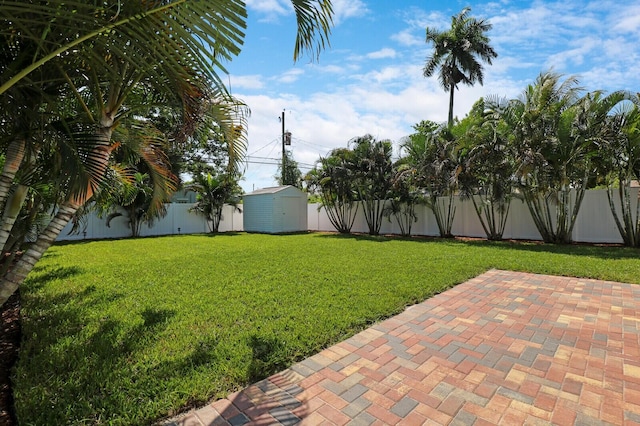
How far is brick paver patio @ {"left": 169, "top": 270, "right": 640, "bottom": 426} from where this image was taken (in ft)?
7.27

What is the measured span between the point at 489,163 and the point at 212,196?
13607 millimetres

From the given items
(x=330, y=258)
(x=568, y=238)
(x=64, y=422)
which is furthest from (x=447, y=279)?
(x=568, y=238)

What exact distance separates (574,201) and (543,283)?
716cm

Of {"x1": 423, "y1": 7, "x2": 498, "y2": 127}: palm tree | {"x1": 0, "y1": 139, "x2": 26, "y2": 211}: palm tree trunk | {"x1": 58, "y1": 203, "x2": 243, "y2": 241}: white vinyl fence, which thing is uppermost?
{"x1": 423, "y1": 7, "x2": 498, "y2": 127}: palm tree

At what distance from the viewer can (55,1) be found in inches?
56.6

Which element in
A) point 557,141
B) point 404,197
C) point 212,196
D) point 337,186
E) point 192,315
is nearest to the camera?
point 192,315

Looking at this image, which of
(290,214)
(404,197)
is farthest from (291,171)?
(404,197)

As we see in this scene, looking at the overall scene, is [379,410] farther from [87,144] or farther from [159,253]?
[159,253]

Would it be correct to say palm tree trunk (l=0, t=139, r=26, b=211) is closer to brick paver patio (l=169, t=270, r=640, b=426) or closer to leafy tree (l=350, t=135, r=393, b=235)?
brick paver patio (l=169, t=270, r=640, b=426)

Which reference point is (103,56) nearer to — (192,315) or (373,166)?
(192,315)

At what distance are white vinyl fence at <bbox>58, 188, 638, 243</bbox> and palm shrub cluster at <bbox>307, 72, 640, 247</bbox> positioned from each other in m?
0.42

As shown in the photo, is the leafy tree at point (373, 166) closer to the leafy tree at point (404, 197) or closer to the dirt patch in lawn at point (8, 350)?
the leafy tree at point (404, 197)

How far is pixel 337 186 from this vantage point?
645 inches

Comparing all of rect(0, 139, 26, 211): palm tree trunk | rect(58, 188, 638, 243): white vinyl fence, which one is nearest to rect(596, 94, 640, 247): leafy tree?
rect(58, 188, 638, 243): white vinyl fence
